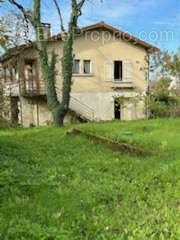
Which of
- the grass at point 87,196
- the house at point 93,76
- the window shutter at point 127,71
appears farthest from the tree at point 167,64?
the grass at point 87,196

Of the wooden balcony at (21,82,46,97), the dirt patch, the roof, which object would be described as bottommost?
the dirt patch

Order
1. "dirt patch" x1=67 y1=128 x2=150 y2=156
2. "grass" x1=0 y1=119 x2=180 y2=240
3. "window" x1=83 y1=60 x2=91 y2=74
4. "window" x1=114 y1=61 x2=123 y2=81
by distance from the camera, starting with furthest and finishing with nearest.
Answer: "window" x1=114 y1=61 x2=123 y2=81 → "window" x1=83 y1=60 x2=91 y2=74 → "dirt patch" x1=67 y1=128 x2=150 y2=156 → "grass" x1=0 y1=119 x2=180 y2=240

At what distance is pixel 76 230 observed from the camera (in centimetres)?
272

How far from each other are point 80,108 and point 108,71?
11.2 feet

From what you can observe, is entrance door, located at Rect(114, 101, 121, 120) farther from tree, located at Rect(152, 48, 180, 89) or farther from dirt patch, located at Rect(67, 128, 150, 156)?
dirt patch, located at Rect(67, 128, 150, 156)

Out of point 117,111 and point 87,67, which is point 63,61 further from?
point 117,111

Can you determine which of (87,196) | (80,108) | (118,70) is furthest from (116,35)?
(87,196)

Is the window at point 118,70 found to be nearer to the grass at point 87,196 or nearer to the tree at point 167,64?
the tree at point 167,64

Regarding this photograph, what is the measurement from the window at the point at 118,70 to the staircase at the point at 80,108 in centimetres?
318

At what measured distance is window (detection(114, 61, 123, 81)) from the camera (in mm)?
16598

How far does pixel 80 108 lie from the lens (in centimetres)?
1549

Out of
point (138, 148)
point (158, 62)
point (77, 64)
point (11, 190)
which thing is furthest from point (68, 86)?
point (11, 190)

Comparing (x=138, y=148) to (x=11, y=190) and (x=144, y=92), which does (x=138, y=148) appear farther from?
(x=144, y=92)

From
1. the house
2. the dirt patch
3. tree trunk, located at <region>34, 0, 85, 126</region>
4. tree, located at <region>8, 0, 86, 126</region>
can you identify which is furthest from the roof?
the dirt patch
